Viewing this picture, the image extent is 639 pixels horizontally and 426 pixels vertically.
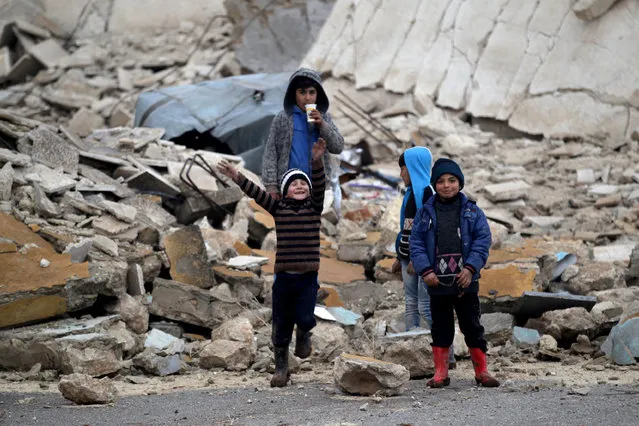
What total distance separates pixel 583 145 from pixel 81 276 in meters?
8.88

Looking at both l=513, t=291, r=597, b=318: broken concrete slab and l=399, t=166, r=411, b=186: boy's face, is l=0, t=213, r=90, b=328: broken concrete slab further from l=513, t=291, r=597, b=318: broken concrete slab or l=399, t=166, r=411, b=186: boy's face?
l=513, t=291, r=597, b=318: broken concrete slab

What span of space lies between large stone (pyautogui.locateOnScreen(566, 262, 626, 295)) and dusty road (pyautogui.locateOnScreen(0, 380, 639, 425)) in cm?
250

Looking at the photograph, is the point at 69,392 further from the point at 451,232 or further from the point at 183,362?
the point at 451,232

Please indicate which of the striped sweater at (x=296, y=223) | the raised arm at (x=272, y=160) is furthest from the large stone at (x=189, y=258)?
the striped sweater at (x=296, y=223)

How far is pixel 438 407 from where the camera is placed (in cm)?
378

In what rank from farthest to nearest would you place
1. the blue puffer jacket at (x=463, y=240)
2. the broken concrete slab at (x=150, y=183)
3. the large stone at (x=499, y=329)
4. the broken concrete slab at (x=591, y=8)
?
the broken concrete slab at (x=591, y=8), the broken concrete slab at (x=150, y=183), the large stone at (x=499, y=329), the blue puffer jacket at (x=463, y=240)

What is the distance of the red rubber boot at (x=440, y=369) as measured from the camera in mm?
4352

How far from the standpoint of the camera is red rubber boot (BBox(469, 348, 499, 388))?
4305mm

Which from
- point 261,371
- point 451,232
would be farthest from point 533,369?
point 261,371

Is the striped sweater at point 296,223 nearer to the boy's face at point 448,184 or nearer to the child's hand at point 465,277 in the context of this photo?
the boy's face at point 448,184

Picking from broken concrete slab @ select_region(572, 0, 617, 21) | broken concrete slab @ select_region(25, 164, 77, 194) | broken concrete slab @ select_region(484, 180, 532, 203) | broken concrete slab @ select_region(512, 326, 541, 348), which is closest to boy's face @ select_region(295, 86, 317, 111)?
broken concrete slab @ select_region(512, 326, 541, 348)

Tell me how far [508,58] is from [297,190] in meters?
10.4

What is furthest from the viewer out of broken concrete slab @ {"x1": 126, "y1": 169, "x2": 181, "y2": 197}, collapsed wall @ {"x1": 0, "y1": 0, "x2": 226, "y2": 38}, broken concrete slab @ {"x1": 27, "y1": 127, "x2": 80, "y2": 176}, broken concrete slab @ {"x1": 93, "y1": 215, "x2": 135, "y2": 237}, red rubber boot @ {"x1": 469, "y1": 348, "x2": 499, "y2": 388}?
collapsed wall @ {"x1": 0, "y1": 0, "x2": 226, "y2": 38}

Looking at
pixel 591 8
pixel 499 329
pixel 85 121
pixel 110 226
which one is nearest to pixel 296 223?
pixel 499 329
